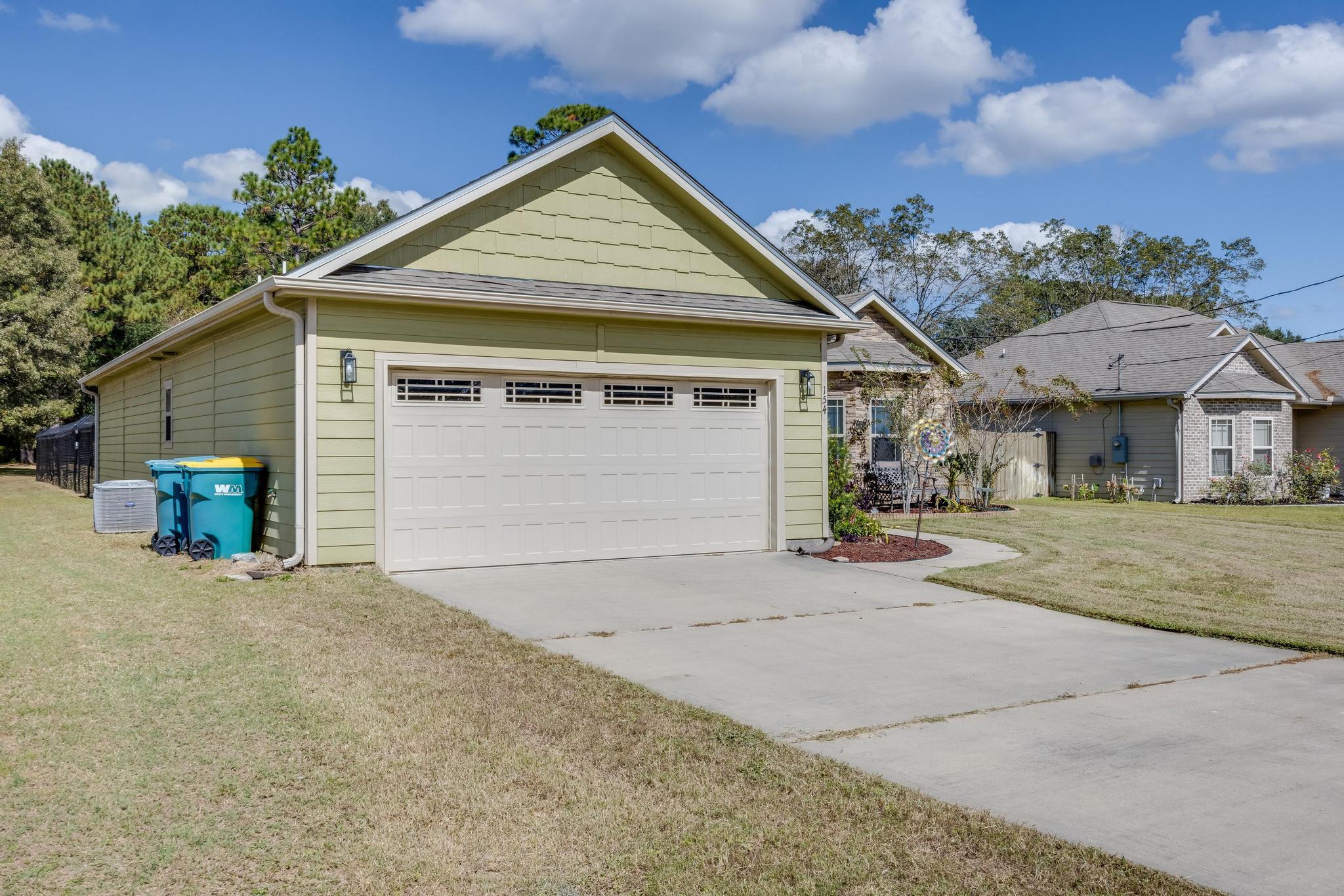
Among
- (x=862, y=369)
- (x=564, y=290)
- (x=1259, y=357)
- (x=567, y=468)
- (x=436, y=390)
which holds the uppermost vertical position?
(x=1259, y=357)

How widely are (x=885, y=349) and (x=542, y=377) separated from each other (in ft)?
37.1

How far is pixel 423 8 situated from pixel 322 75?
2.21 meters

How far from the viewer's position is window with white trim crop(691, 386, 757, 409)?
1206 centimetres

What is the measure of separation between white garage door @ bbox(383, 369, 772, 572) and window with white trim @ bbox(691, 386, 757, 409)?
0.01 m

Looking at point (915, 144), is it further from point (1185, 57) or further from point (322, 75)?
point (322, 75)

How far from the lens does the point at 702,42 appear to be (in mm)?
17109

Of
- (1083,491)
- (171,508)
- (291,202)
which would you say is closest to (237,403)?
(171,508)

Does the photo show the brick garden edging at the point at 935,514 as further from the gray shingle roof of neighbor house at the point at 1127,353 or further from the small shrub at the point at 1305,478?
the small shrub at the point at 1305,478

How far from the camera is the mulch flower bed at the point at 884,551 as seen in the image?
461 inches

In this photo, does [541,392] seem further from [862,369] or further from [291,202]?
[291,202]

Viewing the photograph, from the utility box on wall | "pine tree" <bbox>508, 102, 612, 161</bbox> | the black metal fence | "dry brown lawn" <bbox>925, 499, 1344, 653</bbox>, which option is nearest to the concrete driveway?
"dry brown lawn" <bbox>925, 499, 1344, 653</bbox>

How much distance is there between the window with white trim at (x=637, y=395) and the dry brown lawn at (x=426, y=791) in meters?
5.19

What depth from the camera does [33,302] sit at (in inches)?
1212

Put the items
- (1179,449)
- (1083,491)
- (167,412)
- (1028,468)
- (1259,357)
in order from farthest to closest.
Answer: (1028,468) < (1259,357) < (1083,491) < (1179,449) < (167,412)
